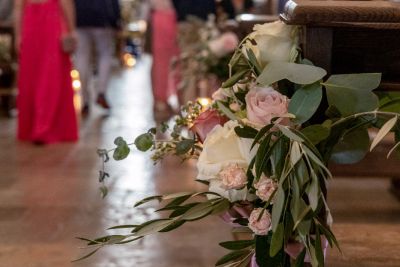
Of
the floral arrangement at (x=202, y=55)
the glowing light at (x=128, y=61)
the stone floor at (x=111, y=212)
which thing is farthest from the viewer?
the glowing light at (x=128, y=61)

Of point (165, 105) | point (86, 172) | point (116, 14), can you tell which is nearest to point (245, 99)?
point (86, 172)

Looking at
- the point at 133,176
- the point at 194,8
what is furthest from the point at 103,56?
the point at 133,176

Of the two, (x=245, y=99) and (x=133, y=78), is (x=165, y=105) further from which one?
(x=245, y=99)

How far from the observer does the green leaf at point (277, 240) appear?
6.50 ft

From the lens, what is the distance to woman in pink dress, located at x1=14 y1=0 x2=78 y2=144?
7773mm

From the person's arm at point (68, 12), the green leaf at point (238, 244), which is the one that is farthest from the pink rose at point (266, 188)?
the person's arm at point (68, 12)

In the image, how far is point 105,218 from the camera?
16.2ft

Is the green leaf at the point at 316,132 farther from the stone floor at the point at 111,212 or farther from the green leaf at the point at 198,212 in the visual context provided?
the stone floor at the point at 111,212

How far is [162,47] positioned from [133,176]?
328 centimetres

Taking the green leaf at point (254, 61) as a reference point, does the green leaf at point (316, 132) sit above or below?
below

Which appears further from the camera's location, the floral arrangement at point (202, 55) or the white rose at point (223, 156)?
the floral arrangement at point (202, 55)

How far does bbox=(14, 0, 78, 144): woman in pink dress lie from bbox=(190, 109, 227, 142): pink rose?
5.43 m

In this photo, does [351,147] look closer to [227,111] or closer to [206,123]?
[227,111]

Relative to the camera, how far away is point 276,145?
2004 millimetres
